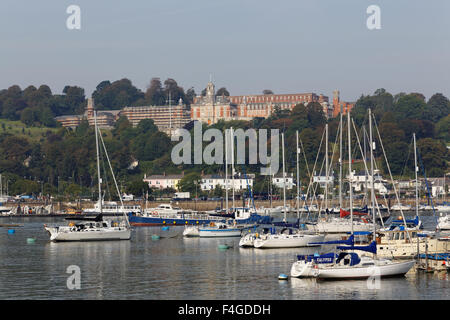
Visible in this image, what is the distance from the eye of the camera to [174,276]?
46688mm

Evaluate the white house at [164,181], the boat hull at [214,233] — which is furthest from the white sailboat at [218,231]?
the white house at [164,181]

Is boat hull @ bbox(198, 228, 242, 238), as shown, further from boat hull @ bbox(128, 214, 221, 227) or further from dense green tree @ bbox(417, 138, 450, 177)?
dense green tree @ bbox(417, 138, 450, 177)

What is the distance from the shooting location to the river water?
3997 cm

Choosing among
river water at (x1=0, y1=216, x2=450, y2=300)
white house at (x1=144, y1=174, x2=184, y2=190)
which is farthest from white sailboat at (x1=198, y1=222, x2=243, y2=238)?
white house at (x1=144, y1=174, x2=184, y2=190)

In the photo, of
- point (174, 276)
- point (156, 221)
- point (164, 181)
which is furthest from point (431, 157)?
point (174, 276)

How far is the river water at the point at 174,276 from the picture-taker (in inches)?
1574

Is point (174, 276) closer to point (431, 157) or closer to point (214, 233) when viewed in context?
point (214, 233)

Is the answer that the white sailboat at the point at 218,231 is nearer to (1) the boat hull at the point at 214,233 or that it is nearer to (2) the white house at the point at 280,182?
(1) the boat hull at the point at 214,233

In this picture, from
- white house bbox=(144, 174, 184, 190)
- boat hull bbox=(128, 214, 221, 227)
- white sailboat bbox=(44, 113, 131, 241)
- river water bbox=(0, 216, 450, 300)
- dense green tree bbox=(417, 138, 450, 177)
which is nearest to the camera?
river water bbox=(0, 216, 450, 300)

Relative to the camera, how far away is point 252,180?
14962 cm

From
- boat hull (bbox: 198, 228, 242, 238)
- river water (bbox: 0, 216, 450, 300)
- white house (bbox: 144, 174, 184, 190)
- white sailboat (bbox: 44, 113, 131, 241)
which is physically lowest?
river water (bbox: 0, 216, 450, 300)

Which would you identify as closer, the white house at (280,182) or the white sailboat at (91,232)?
the white sailboat at (91,232)

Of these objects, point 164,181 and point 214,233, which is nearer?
point 214,233
